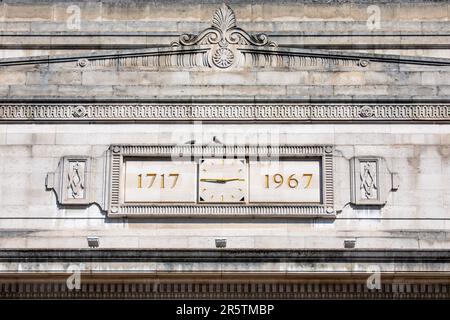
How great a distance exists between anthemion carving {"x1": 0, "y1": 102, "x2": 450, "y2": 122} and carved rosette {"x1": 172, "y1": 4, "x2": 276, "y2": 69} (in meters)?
1.33

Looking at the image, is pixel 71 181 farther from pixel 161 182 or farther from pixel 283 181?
pixel 283 181

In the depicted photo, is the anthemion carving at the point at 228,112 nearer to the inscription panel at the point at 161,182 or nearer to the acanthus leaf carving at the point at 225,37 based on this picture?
the inscription panel at the point at 161,182

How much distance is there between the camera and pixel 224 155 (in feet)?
86.0

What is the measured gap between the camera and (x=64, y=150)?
87.0 feet

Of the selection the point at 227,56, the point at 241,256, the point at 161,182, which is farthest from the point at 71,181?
the point at 241,256

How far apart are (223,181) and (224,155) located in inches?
26.5

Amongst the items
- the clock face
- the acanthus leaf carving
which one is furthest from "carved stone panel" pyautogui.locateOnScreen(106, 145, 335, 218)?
the acanthus leaf carving

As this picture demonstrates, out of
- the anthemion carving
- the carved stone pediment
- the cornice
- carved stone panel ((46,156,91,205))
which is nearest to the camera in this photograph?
the cornice

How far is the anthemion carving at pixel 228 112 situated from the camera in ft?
87.1

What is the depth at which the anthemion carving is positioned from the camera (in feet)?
87.1

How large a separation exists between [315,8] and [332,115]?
694cm

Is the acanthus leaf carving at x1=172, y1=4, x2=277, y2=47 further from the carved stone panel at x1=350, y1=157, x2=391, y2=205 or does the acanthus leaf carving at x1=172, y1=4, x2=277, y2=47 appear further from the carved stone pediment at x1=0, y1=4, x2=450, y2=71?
the carved stone panel at x1=350, y1=157, x2=391, y2=205

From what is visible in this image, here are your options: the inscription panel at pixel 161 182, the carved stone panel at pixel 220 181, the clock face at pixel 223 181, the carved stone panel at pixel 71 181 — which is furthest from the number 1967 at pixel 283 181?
the carved stone panel at pixel 71 181
